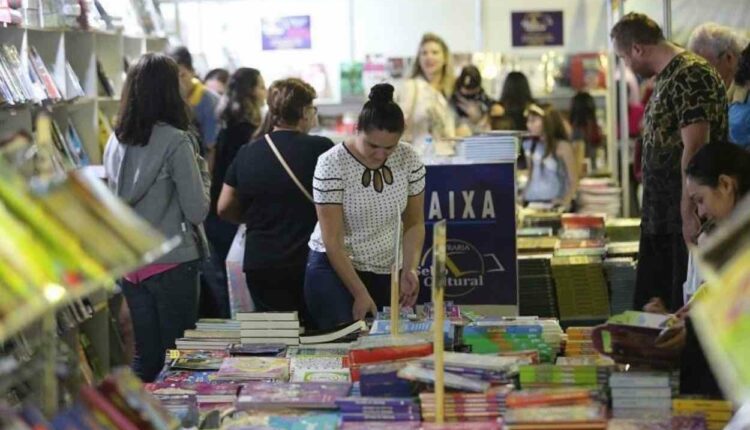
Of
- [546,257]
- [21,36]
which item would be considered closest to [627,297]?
[546,257]

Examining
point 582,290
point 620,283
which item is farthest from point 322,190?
point 620,283

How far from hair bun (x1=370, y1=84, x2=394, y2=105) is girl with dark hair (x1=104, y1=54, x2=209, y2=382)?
2.56 feet

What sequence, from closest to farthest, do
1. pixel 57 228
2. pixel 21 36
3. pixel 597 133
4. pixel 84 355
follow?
pixel 57 228 → pixel 21 36 → pixel 84 355 → pixel 597 133

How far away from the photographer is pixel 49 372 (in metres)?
2.68

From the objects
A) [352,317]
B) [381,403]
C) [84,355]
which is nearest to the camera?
[381,403]

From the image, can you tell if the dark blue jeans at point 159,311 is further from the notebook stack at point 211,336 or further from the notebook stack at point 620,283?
the notebook stack at point 620,283

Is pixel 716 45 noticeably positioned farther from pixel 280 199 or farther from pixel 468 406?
pixel 468 406

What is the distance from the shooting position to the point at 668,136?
5562 mm

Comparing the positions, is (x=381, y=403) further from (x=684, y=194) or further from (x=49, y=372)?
(x=684, y=194)

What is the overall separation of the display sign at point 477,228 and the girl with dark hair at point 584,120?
11.9 feet

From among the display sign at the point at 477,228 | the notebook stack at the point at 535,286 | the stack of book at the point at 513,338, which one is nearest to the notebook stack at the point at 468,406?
the stack of book at the point at 513,338

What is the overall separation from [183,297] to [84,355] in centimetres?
164

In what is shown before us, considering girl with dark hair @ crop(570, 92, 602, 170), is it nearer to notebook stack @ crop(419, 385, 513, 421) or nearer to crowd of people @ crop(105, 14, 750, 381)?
crowd of people @ crop(105, 14, 750, 381)

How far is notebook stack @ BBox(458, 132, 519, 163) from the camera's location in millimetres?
6629
